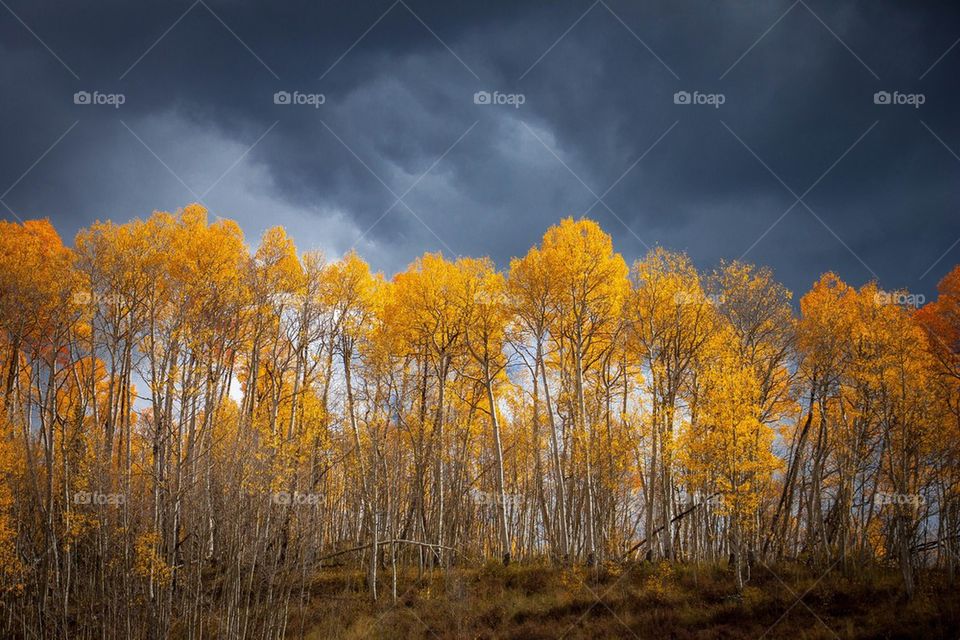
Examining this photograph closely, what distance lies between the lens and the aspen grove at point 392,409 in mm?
14328

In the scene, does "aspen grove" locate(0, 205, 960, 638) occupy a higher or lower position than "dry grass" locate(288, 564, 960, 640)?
higher

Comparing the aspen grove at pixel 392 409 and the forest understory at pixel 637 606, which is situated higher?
the aspen grove at pixel 392 409

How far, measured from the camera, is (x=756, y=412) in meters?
16.3

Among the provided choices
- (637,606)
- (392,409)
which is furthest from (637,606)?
(392,409)

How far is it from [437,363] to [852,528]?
57.0 ft

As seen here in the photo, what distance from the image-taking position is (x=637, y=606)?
52.3 feet

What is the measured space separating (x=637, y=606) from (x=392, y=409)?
9.42 metres

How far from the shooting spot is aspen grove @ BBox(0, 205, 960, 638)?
14.3 m

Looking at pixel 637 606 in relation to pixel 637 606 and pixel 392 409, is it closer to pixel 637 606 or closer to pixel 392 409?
pixel 637 606

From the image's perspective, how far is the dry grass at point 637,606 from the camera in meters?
14.3

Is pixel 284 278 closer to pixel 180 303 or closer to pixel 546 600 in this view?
pixel 180 303

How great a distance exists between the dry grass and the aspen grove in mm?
747

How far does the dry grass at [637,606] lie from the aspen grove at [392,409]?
0.75m

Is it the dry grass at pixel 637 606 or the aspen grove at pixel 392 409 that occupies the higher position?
the aspen grove at pixel 392 409
